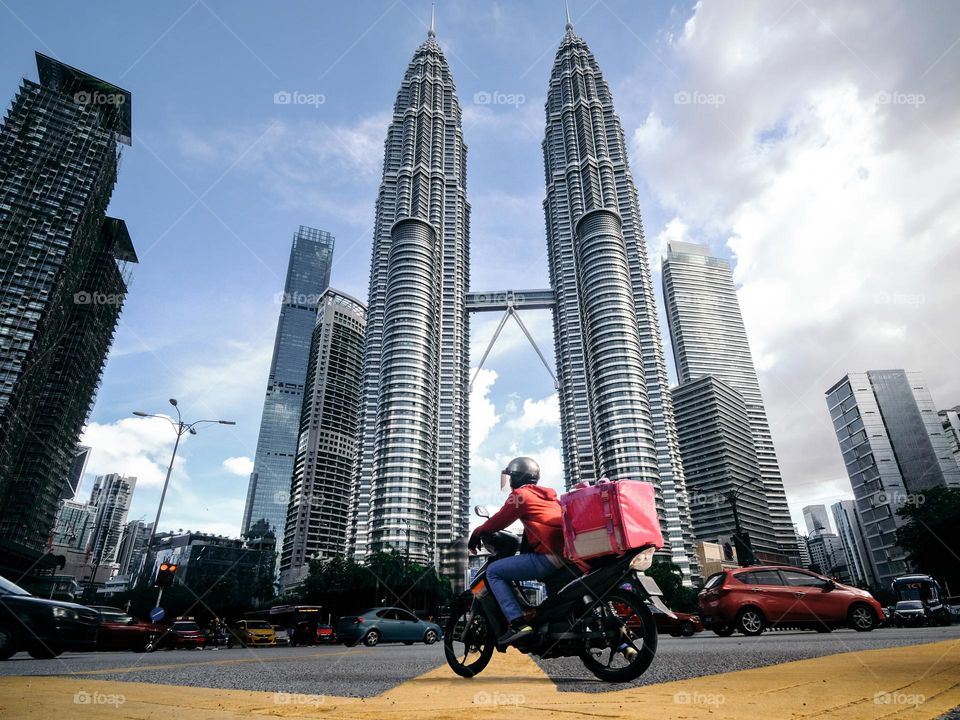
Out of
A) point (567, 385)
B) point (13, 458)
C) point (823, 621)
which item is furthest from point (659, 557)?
point (13, 458)

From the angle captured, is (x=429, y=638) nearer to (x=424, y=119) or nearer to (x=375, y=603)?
(x=375, y=603)

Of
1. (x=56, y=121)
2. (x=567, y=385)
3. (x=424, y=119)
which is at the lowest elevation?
(x=567, y=385)

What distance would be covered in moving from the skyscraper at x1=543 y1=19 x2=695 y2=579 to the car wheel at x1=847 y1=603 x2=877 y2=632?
4001 inches

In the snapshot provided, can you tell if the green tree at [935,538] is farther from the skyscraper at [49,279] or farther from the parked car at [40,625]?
the skyscraper at [49,279]

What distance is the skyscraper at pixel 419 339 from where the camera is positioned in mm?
115062

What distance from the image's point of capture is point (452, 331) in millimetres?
137750

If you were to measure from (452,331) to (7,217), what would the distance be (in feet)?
286

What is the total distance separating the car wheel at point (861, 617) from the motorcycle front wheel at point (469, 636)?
10.5 metres

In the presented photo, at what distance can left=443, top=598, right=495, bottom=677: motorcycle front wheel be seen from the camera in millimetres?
4922

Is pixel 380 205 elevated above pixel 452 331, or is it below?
above

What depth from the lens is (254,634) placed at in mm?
25391

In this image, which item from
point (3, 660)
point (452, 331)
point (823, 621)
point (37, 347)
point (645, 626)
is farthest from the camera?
point (452, 331)

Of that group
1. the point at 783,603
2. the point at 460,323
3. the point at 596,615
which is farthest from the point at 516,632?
the point at 460,323

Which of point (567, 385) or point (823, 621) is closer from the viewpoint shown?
point (823, 621)
